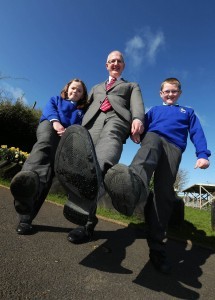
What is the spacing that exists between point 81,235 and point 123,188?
1.44 metres

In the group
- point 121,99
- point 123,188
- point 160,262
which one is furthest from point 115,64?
point 160,262

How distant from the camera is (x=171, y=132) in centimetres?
313

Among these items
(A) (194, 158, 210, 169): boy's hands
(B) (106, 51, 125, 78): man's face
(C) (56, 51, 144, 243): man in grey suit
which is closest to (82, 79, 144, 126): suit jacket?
(C) (56, 51, 144, 243): man in grey suit

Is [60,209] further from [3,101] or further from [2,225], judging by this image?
[3,101]

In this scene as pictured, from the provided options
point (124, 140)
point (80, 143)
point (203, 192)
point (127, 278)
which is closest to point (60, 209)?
point (124, 140)

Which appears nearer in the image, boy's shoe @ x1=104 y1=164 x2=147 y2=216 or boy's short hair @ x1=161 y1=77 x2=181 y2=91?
boy's shoe @ x1=104 y1=164 x2=147 y2=216

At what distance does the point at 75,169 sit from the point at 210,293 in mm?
1606

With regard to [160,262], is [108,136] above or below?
above

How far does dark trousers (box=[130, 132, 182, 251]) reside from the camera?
9.29 feet

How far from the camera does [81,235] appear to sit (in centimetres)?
327

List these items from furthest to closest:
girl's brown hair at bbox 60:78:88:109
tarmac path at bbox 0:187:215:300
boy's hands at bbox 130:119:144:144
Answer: girl's brown hair at bbox 60:78:88:109, boy's hands at bbox 130:119:144:144, tarmac path at bbox 0:187:215:300

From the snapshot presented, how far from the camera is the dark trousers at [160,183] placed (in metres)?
2.83

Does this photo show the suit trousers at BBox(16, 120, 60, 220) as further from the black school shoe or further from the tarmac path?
the black school shoe

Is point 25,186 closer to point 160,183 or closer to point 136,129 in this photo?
point 136,129
